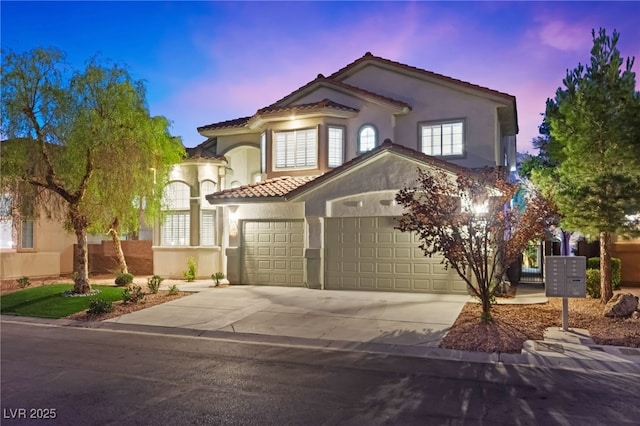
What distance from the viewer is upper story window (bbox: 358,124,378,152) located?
59.5 feet

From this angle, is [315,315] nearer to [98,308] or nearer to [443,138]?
[98,308]

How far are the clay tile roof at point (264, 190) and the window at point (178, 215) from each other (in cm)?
308

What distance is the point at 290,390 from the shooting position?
21.7 ft

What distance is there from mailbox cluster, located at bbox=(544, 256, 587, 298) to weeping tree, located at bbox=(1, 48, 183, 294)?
39.0ft

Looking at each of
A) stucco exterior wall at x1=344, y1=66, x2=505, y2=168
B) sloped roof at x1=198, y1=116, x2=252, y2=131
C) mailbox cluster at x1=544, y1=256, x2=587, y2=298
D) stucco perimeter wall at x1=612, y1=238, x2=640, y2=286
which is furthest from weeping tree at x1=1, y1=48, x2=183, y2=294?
stucco perimeter wall at x1=612, y1=238, x2=640, y2=286

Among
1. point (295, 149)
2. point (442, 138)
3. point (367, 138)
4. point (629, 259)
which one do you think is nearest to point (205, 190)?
point (295, 149)

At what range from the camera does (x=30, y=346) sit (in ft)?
31.5

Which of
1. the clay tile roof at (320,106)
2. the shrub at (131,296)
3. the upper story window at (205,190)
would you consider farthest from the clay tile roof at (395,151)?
the shrub at (131,296)

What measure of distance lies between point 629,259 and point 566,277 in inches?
345

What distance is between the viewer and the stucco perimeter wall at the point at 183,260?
65.2 feet

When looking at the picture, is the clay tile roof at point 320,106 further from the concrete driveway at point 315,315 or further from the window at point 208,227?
the concrete driveway at point 315,315

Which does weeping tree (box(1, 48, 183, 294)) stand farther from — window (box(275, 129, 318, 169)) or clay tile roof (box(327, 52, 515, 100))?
clay tile roof (box(327, 52, 515, 100))

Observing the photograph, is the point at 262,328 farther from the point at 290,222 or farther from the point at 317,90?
the point at 317,90

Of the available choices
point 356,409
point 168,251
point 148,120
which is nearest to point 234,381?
point 356,409
